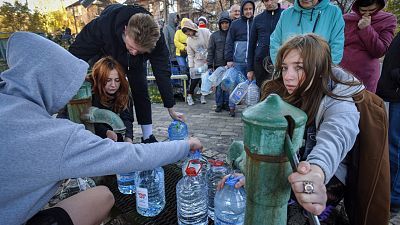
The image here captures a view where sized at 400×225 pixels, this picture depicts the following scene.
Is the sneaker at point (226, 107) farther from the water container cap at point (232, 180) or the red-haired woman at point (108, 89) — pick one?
the water container cap at point (232, 180)

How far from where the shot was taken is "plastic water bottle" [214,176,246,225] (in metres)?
1.85

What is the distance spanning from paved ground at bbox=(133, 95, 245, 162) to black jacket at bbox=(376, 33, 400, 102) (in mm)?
1910

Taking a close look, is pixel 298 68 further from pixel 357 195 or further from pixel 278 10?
pixel 278 10

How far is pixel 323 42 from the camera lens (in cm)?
169

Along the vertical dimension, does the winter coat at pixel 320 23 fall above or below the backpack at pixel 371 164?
above

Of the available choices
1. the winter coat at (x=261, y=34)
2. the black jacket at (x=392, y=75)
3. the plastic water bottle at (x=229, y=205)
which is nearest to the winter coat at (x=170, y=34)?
the winter coat at (x=261, y=34)

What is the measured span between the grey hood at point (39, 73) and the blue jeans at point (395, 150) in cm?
261

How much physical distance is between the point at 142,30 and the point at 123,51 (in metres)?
0.62

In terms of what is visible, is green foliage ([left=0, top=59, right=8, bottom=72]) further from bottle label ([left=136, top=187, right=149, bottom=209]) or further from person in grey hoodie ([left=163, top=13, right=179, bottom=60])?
bottle label ([left=136, top=187, right=149, bottom=209])

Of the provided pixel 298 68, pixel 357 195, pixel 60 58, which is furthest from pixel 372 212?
pixel 60 58

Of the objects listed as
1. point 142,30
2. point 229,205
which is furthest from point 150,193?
point 142,30

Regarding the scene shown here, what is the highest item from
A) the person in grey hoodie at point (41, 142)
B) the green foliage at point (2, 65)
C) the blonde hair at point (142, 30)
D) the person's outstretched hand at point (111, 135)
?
the blonde hair at point (142, 30)

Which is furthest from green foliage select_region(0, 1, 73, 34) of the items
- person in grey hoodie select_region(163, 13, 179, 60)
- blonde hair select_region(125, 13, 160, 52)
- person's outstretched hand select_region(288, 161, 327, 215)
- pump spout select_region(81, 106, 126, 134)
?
person's outstretched hand select_region(288, 161, 327, 215)

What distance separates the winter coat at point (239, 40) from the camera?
16.4ft
